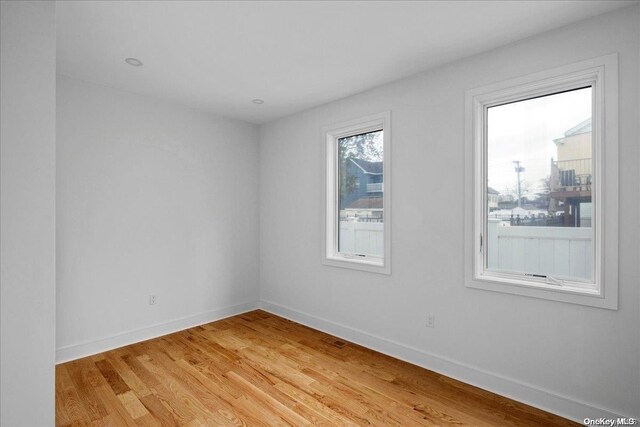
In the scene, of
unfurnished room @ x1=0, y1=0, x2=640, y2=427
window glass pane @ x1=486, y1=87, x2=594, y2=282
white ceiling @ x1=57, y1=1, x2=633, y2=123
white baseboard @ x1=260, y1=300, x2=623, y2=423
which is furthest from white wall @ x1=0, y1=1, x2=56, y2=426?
window glass pane @ x1=486, y1=87, x2=594, y2=282

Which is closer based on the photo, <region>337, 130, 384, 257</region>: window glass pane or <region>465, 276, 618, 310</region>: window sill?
<region>465, 276, 618, 310</region>: window sill

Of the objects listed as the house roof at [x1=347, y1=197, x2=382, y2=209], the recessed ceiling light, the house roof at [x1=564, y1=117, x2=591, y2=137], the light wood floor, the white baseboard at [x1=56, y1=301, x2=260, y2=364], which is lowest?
the light wood floor

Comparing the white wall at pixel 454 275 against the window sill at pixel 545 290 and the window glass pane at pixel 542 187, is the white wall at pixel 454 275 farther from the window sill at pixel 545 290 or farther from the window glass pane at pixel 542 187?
the window glass pane at pixel 542 187

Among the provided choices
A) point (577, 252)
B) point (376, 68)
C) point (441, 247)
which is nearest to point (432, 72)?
point (376, 68)

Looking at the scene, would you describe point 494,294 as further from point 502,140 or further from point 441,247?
point 502,140

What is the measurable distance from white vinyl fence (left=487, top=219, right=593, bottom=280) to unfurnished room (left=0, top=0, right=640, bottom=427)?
0.04ft

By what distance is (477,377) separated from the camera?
2.55 meters

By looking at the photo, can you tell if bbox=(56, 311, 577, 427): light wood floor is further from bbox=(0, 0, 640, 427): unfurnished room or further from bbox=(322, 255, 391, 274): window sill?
bbox=(322, 255, 391, 274): window sill

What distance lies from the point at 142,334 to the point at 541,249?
151 inches

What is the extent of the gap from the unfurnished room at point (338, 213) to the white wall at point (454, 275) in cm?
2

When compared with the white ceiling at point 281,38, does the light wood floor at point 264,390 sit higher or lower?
lower

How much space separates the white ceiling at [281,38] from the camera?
2049 mm

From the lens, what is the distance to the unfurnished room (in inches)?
77.2

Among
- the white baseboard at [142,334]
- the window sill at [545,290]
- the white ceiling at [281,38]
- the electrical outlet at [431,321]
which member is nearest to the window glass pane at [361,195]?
the white ceiling at [281,38]
